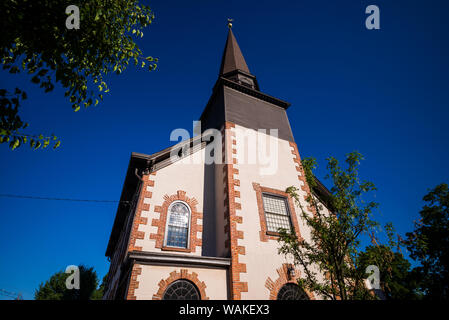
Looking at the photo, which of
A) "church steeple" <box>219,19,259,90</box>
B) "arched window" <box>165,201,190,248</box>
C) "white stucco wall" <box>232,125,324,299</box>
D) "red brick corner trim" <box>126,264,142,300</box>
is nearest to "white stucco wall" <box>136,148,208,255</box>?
"arched window" <box>165,201,190,248</box>

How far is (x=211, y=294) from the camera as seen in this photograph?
7.69 metres

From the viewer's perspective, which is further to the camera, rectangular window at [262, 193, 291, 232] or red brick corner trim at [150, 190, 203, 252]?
rectangular window at [262, 193, 291, 232]

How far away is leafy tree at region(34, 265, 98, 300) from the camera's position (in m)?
34.9

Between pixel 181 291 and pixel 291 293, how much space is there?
406cm

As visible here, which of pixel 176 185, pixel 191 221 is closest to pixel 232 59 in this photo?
pixel 176 185

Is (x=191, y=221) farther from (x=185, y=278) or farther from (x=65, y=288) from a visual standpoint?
(x=65, y=288)

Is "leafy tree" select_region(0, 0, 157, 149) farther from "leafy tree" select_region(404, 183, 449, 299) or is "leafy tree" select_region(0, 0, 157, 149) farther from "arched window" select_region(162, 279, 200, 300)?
"leafy tree" select_region(404, 183, 449, 299)

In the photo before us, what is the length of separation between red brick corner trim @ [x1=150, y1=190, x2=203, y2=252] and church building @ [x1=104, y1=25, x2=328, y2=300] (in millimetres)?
Result: 42

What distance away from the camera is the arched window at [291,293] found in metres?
8.23

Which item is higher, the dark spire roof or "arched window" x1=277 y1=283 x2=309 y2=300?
the dark spire roof

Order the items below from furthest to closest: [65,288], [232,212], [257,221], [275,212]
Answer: [65,288] → [275,212] → [257,221] → [232,212]

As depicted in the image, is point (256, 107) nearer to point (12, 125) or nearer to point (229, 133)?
point (229, 133)

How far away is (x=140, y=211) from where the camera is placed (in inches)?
385

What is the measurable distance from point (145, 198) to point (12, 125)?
243 inches
